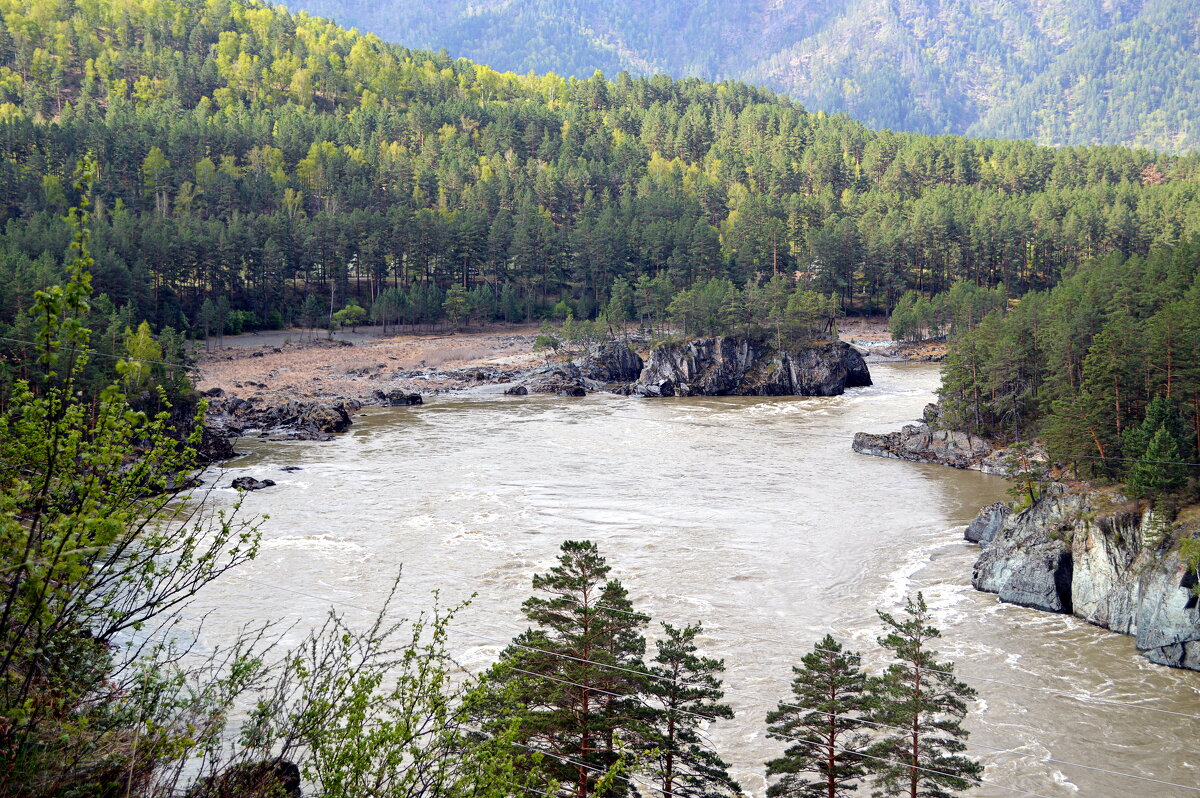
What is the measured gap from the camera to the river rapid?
24312 mm

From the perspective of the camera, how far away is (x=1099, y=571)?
1223 inches


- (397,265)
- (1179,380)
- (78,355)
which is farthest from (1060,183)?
(78,355)

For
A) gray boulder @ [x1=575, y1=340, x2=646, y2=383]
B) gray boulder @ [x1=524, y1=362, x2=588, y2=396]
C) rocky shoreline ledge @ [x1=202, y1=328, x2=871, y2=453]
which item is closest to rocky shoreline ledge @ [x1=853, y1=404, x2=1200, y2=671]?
rocky shoreline ledge @ [x1=202, y1=328, x2=871, y2=453]

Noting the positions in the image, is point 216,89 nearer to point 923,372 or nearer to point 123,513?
point 923,372

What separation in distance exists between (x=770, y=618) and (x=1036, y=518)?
38.1 feet

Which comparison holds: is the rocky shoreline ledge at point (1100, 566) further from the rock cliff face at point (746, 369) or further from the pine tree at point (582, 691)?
the rock cliff face at point (746, 369)

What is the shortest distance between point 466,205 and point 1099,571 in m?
143

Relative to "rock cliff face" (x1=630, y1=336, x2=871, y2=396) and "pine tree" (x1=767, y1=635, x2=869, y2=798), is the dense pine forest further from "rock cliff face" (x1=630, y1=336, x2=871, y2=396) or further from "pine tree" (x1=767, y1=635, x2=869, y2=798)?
"rock cliff face" (x1=630, y1=336, x2=871, y2=396)

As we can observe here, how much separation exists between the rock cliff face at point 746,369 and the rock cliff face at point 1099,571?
50796 mm

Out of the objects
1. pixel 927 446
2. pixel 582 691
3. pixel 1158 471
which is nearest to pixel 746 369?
pixel 927 446

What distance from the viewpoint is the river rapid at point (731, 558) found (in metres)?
24.3

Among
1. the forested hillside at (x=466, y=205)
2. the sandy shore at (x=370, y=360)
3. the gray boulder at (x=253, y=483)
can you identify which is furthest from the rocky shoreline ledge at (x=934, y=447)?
the forested hillside at (x=466, y=205)

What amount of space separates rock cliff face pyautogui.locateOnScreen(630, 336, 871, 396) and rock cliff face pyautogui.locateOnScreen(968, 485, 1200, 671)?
5080 centimetres

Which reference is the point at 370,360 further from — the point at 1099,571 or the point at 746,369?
the point at 1099,571
